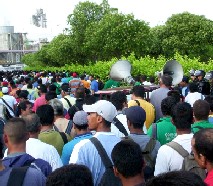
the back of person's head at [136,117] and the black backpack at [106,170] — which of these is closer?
the black backpack at [106,170]

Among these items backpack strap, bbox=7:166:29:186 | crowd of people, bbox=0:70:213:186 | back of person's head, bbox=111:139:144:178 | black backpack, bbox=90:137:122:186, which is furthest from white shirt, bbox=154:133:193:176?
backpack strap, bbox=7:166:29:186

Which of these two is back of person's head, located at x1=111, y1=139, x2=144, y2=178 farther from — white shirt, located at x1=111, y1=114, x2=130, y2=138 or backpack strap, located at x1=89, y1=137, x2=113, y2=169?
white shirt, located at x1=111, y1=114, x2=130, y2=138

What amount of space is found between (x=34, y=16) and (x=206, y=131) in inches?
6034

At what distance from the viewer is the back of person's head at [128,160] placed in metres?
3.06

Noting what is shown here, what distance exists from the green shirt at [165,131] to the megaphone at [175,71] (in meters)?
5.24

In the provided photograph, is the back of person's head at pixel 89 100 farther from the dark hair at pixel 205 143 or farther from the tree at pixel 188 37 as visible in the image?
the tree at pixel 188 37

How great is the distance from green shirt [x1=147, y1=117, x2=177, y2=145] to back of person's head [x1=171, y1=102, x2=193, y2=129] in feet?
1.50

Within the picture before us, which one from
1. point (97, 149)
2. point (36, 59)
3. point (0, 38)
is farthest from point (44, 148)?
point (0, 38)

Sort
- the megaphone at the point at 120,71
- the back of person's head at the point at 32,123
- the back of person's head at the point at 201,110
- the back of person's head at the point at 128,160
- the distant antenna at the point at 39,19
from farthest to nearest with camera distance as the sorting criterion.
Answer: the distant antenna at the point at 39,19, the megaphone at the point at 120,71, the back of person's head at the point at 201,110, the back of person's head at the point at 32,123, the back of person's head at the point at 128,160

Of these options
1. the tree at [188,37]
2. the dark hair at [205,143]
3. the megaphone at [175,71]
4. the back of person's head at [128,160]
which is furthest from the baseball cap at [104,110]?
the tree at [188,37]

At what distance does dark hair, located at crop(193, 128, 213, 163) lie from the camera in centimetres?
315

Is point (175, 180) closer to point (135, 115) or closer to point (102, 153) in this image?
point (102, 153)

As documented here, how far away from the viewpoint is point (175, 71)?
411 inches

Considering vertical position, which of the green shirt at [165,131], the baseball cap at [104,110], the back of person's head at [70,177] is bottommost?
the green shirt at [165,131]
